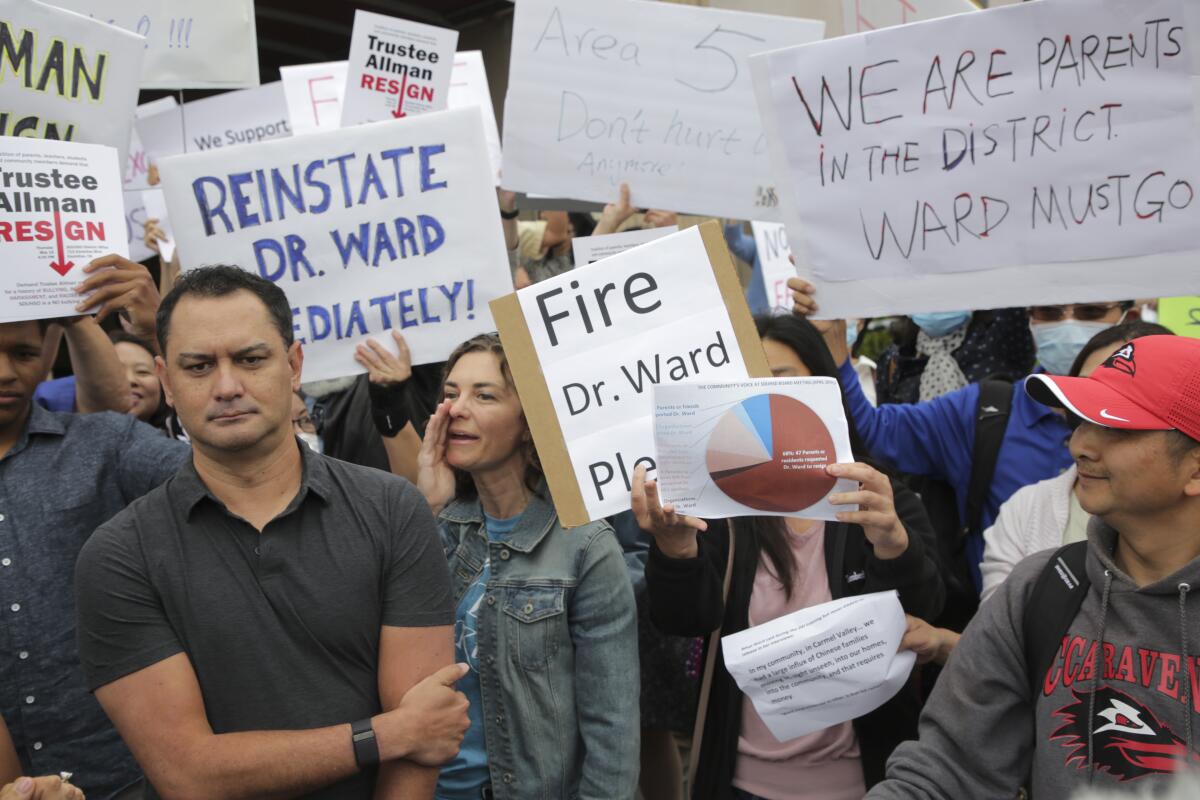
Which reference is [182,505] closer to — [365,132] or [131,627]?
[131,627]

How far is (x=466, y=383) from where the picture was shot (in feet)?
10.1

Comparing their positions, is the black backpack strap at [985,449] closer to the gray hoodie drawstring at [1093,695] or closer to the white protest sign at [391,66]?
the gray hoodie drawstring at [1093,695]

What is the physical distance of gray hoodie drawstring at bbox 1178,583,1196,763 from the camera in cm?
196

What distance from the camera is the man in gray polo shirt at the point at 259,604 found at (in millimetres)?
2074

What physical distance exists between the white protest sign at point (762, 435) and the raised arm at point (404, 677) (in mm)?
691

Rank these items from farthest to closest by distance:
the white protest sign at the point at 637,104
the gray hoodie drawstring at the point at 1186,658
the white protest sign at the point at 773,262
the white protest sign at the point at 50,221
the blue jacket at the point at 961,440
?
the white protest sign at the point at 773,262 < the white protest sign at the point at 637,104 < the blue jacket at the point at 961,440 < the white protest sign at the point at 50,221 < the gray hoodie drawstring at the point at 1186,658

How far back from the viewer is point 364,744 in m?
2.12

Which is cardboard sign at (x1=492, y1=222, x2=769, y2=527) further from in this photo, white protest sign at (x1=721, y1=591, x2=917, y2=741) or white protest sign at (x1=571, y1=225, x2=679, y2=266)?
white protest sign at (x1=571, y1=225, x2=679, y2=266)

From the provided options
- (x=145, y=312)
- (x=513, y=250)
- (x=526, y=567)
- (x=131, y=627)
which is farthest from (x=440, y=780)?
(x=513, y=250)

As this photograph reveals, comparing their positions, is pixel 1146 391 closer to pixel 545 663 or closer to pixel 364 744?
pixel 545 663

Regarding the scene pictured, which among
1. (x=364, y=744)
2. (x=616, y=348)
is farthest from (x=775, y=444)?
(x=364, y=744)

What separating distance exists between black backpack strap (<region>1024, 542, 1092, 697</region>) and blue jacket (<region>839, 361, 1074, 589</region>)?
119 cm

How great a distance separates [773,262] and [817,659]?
4.32 meters

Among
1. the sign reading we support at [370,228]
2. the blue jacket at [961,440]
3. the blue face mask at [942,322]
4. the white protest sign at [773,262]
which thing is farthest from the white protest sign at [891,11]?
the white protest sign at [773,262]
